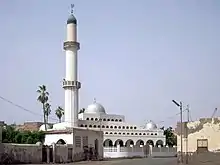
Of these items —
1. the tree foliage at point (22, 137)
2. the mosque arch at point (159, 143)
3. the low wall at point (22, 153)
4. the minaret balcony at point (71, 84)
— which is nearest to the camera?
the low wall at point (22, 153)

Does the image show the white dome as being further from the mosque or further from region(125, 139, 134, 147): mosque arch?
region(125, 139, 134, 147): mosque arch

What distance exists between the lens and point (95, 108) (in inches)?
3780

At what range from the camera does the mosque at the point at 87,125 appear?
59125 mm

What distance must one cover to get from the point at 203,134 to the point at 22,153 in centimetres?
1959

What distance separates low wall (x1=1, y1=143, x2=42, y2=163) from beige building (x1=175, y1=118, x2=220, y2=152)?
→ 16.1 metres

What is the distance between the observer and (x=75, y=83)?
72.1 meters

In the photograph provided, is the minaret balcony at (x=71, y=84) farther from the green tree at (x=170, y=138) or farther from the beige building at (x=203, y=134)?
the green tree at (x=170, y=138)

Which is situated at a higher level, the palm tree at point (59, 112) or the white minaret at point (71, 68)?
the white minaret at point (71, 68)

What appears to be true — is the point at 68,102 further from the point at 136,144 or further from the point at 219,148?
the point at 219,148

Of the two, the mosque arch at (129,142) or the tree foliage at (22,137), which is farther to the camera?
the mosque arch at (129,142)

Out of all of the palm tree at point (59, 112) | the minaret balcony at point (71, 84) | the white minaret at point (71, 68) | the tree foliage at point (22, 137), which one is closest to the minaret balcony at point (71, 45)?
the white minaret at point (71, 68)

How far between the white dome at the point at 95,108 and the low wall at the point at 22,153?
4788cm

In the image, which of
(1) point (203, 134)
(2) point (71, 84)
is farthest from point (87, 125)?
(1) point (203, 134)

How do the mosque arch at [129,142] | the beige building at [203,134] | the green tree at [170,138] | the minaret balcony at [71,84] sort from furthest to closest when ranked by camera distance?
the green tree at [170,138]
the mosque arch at [129,142]
the minaret balcony at [71,84]
the beige building at [203,134]
